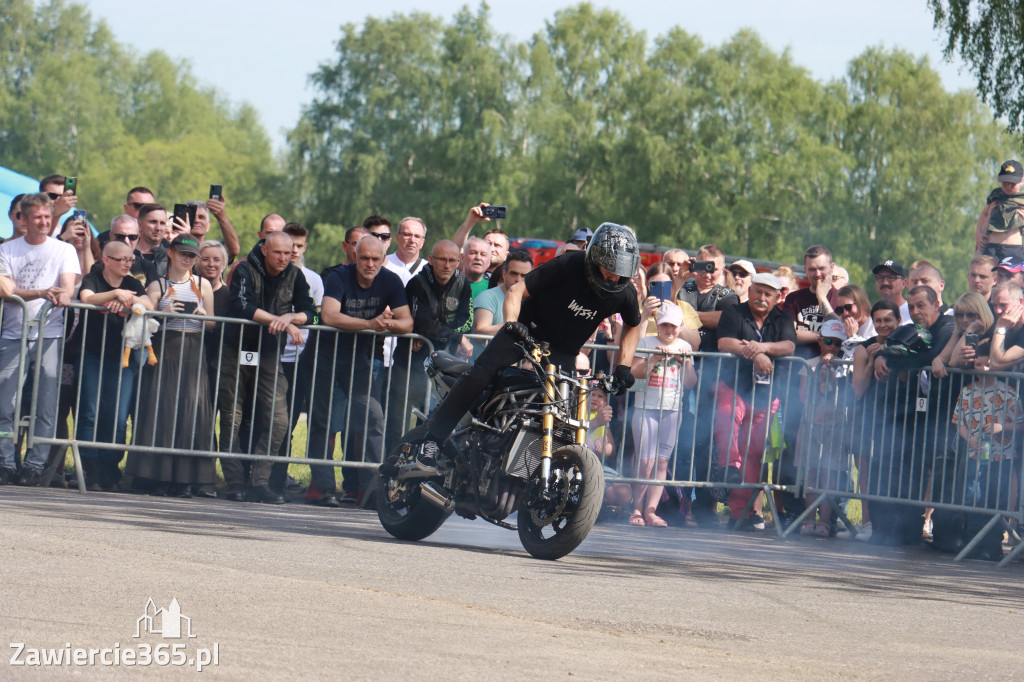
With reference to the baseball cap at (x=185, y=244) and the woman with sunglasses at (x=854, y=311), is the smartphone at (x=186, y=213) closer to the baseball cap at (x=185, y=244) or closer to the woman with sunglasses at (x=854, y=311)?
the baseball cap at (x=185, y=244)

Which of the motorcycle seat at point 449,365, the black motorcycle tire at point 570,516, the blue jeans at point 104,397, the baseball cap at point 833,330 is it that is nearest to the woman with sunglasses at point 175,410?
the blue jeans at point 104,397

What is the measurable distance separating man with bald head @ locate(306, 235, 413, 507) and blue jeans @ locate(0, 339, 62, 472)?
81.6 inches

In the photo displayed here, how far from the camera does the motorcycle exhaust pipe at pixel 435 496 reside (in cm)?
881

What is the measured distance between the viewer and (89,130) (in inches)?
3216

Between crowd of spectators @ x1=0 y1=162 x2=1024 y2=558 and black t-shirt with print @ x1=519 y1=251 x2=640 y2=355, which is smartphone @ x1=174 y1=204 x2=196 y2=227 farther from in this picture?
black t-shirt with print @ x1=519 y1=251 x2=640 y2=355

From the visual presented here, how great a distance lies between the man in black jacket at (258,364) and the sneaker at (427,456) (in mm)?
2660

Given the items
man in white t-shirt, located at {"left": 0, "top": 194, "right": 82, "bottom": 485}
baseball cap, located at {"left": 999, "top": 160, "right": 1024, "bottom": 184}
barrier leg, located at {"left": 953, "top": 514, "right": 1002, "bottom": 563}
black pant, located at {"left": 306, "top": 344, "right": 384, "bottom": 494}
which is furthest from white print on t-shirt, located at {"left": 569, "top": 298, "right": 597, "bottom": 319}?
baseball cap, located at {"left": 999, "top": 160, "right": 1024, "bottom": 184}

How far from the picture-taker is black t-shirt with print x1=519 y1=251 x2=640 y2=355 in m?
8.59

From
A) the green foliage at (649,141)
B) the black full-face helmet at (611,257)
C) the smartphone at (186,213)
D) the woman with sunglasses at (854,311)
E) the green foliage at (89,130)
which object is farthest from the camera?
the green foliage at (89,130)

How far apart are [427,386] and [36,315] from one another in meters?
3.22

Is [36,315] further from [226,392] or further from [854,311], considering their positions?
[854,311]

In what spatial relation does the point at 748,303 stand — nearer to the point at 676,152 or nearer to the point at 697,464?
the point at 697,464

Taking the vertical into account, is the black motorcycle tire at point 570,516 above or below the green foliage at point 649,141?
below

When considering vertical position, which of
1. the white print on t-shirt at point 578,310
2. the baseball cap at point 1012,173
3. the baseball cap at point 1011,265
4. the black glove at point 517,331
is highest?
the baseball cap at point 1012,173
